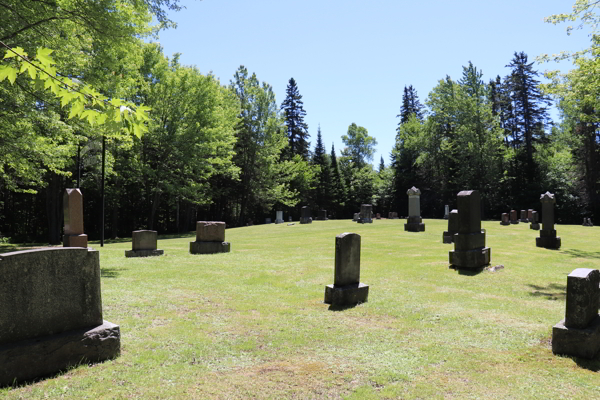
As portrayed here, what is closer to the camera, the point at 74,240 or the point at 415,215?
the point at 74,240

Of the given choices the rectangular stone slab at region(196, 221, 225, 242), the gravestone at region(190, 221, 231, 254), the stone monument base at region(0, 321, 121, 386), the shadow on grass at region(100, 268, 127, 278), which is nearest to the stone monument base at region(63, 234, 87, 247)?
the shadow on grass at region(100, 268, 127, 278)

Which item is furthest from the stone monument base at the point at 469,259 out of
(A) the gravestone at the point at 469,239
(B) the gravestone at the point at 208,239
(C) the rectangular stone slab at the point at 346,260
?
(B) the gravestone at the point at 208,239

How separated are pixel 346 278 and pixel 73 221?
33.5 feet

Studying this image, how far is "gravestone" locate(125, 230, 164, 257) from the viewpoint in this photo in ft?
44.8

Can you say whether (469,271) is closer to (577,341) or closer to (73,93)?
(577,341)

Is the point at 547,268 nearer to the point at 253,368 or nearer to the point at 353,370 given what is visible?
the point at 353,370

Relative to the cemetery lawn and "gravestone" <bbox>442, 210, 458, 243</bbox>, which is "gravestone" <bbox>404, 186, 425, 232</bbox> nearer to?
"gravestone" <bbox>442, 210, 458, 243</bbox>

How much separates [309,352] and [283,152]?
50749 millimetres

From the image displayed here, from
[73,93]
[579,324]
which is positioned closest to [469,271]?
[579,324]

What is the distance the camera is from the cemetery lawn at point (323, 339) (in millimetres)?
3859

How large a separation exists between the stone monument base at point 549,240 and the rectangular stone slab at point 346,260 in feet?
42.8

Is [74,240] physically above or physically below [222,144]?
below

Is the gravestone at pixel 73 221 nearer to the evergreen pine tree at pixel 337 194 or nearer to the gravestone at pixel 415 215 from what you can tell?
the gravestone at pixel 415 215

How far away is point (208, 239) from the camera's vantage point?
14.9 m
